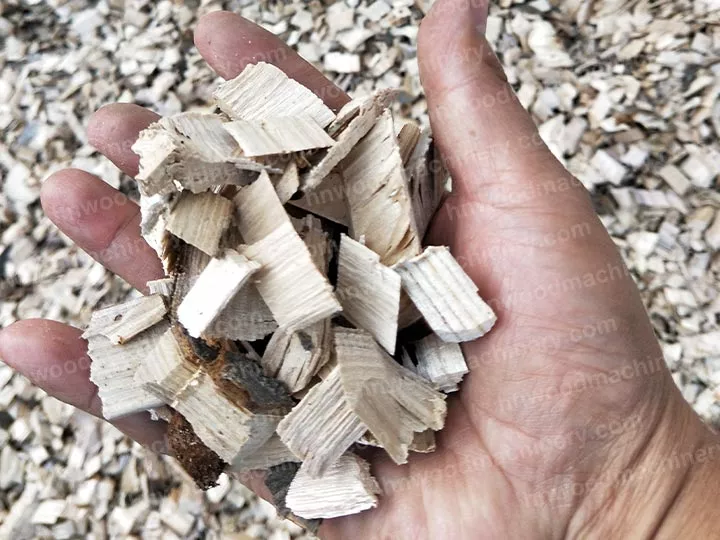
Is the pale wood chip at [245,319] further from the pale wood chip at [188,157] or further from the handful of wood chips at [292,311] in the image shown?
the pale wood chip at [188,157]

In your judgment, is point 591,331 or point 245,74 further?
point 245,74

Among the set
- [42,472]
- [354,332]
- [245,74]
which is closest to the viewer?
[354,332]

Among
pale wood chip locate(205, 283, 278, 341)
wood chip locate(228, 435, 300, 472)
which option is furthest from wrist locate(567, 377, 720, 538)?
pale wood chip locate(205, 283, 278, 341)

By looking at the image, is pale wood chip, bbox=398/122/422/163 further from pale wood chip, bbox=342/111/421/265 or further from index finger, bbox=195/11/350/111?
index finger, bbox=195/11/350/111

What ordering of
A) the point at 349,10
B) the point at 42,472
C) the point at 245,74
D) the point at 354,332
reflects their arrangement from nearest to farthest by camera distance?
the point at 354,332
the point at 245,74
the point at 42,472
the point at 349,10

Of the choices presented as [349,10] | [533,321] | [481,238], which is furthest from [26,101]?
[533,321]

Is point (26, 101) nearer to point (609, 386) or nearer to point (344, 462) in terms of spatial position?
point (344, 462)

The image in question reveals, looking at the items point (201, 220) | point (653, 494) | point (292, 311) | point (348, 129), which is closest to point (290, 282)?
point (292, 311)
